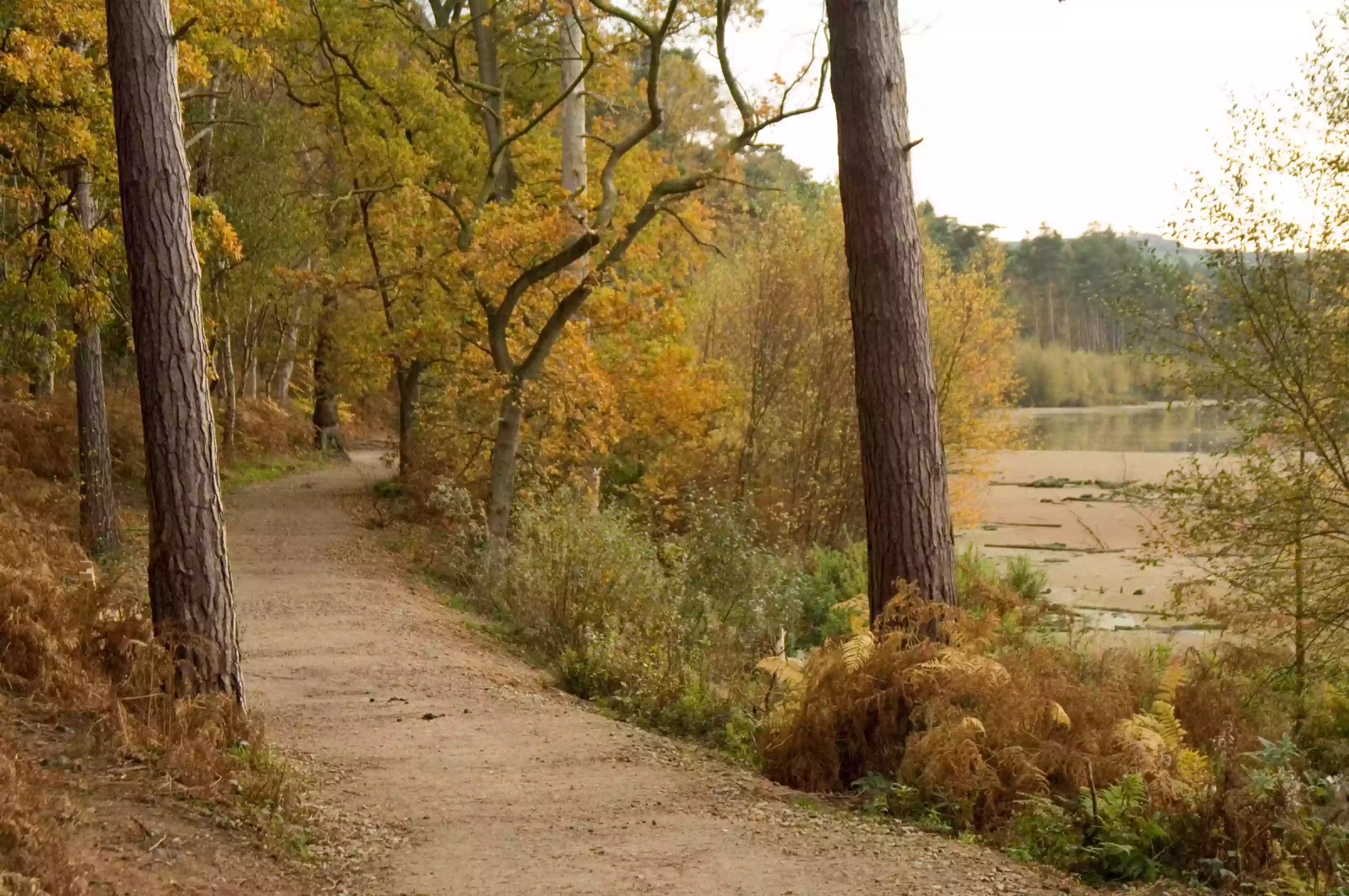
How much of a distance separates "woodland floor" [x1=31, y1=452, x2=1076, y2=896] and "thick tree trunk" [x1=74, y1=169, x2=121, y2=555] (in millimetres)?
3544

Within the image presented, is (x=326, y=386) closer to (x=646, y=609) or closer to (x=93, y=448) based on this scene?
(x=93, y=448)

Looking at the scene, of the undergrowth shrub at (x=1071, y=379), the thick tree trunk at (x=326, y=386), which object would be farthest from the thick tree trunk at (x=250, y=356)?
the undergrowth shrub at (x=1071, y=379)

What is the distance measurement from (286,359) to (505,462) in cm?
1820

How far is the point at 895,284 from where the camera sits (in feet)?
23.7

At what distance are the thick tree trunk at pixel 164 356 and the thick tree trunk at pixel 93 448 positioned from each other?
707 cm

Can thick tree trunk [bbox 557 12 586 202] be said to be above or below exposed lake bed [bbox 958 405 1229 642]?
above

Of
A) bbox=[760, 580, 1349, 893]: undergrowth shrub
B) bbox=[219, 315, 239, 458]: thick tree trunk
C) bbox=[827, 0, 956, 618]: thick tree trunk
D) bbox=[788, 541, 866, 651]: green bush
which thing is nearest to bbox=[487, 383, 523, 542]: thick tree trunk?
bbox=[788, 541, 866, 651]: green bush

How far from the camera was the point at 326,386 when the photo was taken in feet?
87.9

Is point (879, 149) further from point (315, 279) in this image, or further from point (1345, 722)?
point (315, 279)

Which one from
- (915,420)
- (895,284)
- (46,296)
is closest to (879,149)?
(895,284)

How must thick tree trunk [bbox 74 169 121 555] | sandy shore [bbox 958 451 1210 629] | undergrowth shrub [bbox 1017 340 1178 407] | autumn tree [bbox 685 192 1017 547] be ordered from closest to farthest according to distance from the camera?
thick tree trunk [bbox 74 169 121 555] < sandy shore [bbox 958 451 1210 629] < autumn tree [bbox 685 192 1017 547] < undergrowth shrub [bbox 1017 340 1178 407]

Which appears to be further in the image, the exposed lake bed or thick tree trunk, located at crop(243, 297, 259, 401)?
thick tree trunk, located at crop(243, 297, 259, 401)

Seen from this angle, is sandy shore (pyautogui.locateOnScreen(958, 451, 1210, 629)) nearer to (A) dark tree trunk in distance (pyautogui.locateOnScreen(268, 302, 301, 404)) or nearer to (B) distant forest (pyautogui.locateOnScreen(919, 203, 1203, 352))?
(A) dark tree trunk in distance (pyautogui.locateOnScreen(268, 302, 301, 404))

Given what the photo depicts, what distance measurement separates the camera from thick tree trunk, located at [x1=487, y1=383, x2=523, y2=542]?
14.7 m
